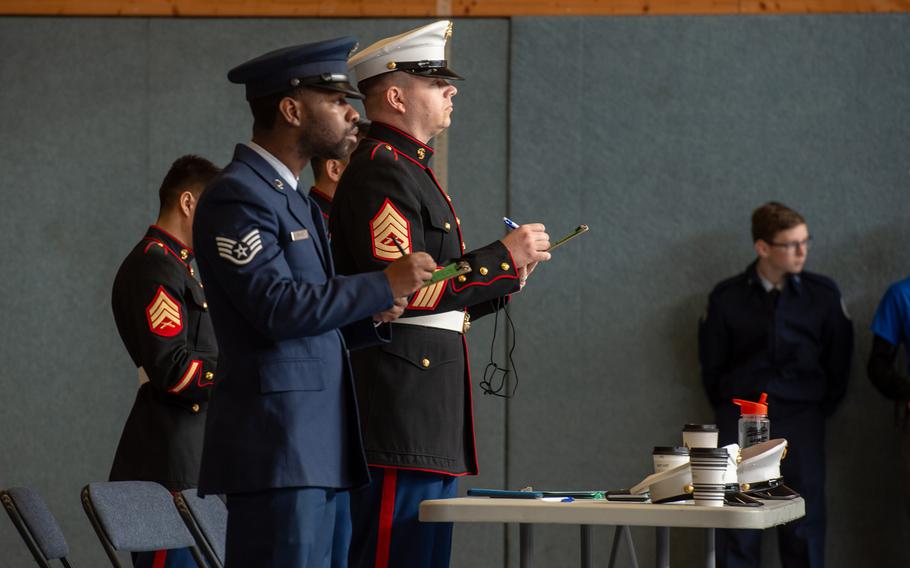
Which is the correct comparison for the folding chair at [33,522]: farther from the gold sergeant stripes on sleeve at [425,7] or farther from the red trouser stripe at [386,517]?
the gold sergeant stripes on sleeve at [425,7]

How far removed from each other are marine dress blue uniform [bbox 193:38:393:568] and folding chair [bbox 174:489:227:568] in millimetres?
844

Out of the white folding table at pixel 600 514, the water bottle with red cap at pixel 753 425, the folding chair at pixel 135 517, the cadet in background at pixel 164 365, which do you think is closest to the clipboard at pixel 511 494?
the white folding table at pixel 600 514

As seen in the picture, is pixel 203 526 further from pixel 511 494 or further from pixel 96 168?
pixel 96 168

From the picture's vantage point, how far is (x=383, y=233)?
2.62 meters

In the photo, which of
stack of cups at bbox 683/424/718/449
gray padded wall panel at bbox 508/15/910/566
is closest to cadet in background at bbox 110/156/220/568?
stack of cups at bbox 683/424/718/449

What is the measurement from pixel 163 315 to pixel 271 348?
53.5 inches

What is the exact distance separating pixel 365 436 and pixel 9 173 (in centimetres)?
362

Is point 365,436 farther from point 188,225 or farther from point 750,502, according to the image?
point 188,225

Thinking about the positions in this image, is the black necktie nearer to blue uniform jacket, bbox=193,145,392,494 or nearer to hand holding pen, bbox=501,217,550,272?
hand holding pen, bbox=501,217,550,272

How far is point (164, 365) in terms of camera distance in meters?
3.32

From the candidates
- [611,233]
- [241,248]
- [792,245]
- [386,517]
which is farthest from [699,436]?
[611,233]

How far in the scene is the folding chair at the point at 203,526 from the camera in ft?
9.65

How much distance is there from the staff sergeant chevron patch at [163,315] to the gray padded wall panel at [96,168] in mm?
2264

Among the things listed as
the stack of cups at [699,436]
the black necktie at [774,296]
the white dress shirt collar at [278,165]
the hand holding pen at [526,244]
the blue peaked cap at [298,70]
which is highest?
the blue peaked cap at [298,70]
